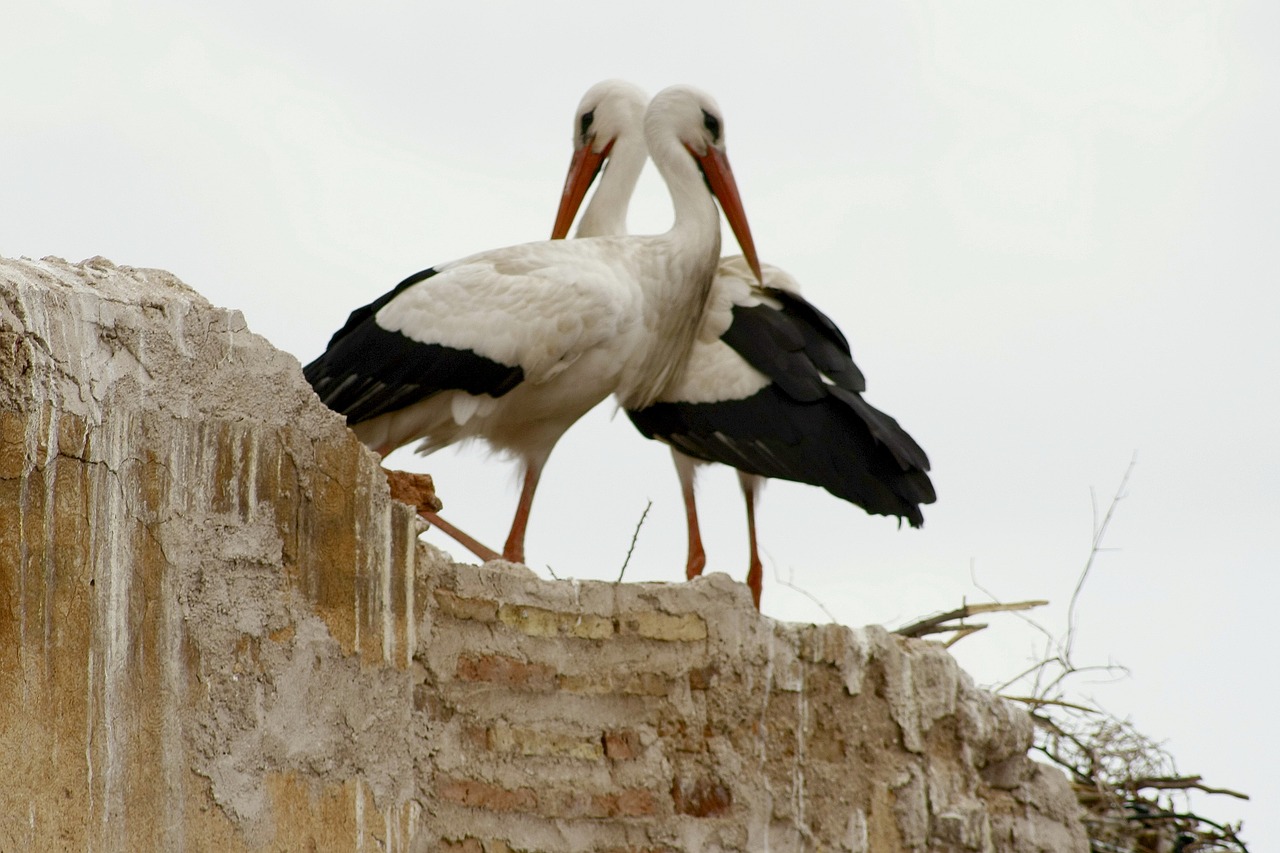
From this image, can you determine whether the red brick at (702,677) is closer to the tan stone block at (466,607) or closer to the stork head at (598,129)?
the tan stone block at (466,607)

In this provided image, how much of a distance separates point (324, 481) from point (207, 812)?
0.54 meters

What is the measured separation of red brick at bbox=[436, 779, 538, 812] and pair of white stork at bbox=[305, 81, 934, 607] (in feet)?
6.54

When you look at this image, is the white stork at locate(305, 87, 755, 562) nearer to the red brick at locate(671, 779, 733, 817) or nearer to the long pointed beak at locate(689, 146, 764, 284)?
the long pointed beak at locate(689, 146, 764, 284)

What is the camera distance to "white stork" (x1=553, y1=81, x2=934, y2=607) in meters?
5.50

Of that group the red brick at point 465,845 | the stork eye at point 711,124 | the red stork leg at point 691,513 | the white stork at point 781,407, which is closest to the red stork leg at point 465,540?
the white stork at point 781,407

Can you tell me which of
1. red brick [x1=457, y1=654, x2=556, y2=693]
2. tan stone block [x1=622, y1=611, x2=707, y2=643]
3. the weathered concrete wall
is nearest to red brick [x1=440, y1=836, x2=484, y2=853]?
the weathered concrete wall

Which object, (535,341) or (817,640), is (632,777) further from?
(535,341)

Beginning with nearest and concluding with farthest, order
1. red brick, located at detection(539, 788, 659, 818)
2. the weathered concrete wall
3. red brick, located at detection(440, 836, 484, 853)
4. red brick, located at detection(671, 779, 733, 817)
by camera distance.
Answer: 1. the weathered concrete wall
2. red brick, located at detection(440, 836, 484, 853)
3. red brick, located at detection(539, 788, 659, 818)
4. red brick, located at detection(671, 779, 733, 817)

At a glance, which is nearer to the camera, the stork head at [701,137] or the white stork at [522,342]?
the white stork at [522,342]

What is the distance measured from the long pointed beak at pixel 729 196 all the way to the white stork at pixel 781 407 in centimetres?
5

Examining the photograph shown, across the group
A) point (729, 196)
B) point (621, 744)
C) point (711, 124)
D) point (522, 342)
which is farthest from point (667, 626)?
point (711, 124)

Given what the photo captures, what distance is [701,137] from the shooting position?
5.97m

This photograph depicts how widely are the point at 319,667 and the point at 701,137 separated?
3.26 metres

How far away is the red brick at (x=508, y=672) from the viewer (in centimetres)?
338
